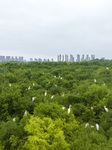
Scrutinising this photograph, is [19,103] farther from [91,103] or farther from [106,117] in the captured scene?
[106,117]

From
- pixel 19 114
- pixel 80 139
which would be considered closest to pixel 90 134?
pixel 80 139

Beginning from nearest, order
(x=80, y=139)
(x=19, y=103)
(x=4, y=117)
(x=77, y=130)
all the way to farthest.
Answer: (x=80, y=139), (x=77, y=130), (x=4, y=117), (x=19, y=103)

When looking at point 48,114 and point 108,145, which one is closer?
point 108,145

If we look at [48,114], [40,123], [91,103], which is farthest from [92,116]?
[40,123]

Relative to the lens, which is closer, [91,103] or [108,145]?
[108,145]

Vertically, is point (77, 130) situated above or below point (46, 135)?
below

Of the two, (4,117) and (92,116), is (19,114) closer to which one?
(4,117)

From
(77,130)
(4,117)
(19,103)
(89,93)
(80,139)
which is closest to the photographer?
(80,139)

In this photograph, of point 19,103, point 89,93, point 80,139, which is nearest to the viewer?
point 80,139

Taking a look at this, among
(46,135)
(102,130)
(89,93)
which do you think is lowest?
(102,130)
